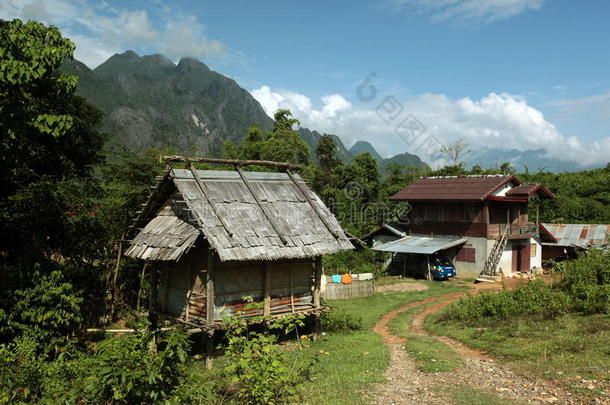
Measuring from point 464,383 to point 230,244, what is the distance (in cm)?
663

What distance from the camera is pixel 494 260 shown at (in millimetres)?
31406

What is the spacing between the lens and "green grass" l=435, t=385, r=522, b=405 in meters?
9.08

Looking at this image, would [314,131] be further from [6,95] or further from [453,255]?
[6,95]

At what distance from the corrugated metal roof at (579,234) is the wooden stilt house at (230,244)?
1028 inches

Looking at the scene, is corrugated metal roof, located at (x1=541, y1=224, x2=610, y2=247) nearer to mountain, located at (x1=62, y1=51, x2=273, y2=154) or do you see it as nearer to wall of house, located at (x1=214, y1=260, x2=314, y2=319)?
wall of house, located at (x1=214, y1=260, x2=314, y2=319)

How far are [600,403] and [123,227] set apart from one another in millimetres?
16296

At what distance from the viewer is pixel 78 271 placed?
56.7ft

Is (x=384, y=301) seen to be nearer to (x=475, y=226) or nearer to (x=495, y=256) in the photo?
(x=495, y=256)

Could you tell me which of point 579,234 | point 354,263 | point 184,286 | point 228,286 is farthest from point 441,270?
point 184,286

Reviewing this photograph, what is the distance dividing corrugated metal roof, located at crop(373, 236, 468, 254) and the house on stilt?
17389 millimetres

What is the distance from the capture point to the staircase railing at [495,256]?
102ft

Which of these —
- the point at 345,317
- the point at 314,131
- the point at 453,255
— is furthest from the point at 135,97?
the point at 345,317

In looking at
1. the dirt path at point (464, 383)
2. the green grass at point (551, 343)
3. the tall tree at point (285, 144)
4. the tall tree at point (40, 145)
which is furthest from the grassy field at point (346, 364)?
the tall tree at point (285, 144)

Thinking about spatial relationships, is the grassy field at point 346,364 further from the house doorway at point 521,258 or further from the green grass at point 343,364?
the house doorway at point 521,258
